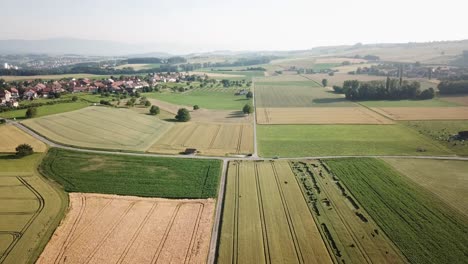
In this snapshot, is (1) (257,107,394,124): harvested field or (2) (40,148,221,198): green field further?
(1) (257,107,394,124): harvested field

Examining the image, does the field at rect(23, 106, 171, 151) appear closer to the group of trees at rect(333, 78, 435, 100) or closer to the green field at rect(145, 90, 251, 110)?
the green field at rect(145, 90, 251, 110)

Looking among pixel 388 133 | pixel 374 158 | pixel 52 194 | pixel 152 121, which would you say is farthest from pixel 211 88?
pixel 52 194

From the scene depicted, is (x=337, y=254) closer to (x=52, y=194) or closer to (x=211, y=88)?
(x=52, y=194)

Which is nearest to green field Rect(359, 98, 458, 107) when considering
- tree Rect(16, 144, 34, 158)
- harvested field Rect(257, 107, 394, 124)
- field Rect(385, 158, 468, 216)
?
harvested field Rect(257, 107, 394, 124)

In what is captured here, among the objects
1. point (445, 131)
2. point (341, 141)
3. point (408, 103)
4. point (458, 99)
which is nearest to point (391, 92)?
point (408, 103)

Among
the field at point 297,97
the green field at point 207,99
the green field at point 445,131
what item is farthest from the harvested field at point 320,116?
the green field at point 207,99

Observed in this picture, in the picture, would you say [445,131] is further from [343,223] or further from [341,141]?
[343,223]

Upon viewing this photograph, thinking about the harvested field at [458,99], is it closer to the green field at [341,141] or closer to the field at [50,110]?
the green field at [341,141]
